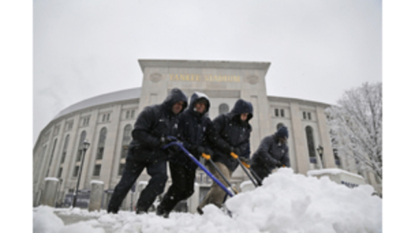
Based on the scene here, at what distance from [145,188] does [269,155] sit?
1.96 metres

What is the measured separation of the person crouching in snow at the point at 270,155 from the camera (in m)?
3.37

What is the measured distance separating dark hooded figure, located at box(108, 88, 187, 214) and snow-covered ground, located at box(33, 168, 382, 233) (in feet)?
2.61

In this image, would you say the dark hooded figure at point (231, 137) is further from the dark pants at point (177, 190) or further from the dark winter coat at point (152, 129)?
the dark winter coat at point (152, 129)

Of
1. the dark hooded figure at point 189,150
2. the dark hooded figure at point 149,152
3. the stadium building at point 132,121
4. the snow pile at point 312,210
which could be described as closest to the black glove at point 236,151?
the dark hooded figure at point 189,150

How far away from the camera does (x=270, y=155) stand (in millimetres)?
3510

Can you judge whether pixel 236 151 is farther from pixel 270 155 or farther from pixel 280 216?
pixel 280 216

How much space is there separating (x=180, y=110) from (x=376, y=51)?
189 cm

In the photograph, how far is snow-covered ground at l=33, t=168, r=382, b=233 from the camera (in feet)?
3.48

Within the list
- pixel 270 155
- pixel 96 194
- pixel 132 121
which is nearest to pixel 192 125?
pixel 270 155

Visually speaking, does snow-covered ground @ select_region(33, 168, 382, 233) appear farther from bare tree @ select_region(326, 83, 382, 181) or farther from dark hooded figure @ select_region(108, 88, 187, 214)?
dark hooded figure @ select_region(108, 88, 187, 214)

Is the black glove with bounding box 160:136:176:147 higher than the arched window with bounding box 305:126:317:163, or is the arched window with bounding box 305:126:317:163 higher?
the arched window with bounding box 305:126:317:163

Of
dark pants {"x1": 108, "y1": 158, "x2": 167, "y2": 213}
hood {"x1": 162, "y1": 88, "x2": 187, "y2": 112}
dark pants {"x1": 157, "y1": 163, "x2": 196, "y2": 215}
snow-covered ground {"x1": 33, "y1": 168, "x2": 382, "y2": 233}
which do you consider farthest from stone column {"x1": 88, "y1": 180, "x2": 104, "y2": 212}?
snow-covered ground {"x1": 33, "y1": 168, "x2": 382, "y2": 233}

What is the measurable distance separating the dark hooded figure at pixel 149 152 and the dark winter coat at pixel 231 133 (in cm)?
66
